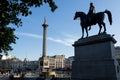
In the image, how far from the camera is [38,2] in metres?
12.0

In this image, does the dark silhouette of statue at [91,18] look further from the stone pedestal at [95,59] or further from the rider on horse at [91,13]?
the stone pedestal at [95,59]

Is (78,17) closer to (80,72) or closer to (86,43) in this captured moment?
(86,43)

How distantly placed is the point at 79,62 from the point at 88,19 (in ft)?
12.7

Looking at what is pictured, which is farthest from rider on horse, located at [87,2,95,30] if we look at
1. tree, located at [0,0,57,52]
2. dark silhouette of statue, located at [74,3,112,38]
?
tree, located at [0,0,57,52]

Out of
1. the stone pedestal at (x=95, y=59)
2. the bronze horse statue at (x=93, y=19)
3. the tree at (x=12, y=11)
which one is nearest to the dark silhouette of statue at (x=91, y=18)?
the bronze horse statue at (x=93, y=19)

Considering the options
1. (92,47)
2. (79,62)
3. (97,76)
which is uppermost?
(92,47)

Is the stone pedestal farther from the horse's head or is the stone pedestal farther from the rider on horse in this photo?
the horse's head

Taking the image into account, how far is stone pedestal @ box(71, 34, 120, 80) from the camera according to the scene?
16811mm

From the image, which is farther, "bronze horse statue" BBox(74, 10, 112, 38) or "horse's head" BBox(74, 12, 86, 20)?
"horse's head" BBox(74, 12, 86, 20)

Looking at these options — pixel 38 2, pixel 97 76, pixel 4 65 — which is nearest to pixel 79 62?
pixel 97 76

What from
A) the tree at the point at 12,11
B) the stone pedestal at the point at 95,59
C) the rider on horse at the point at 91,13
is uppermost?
the rider on horse at the point at 91,13

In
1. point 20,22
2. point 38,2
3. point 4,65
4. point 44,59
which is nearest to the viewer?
point 38,2

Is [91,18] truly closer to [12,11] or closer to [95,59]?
[95,59]

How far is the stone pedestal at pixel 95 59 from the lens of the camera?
662 inches
